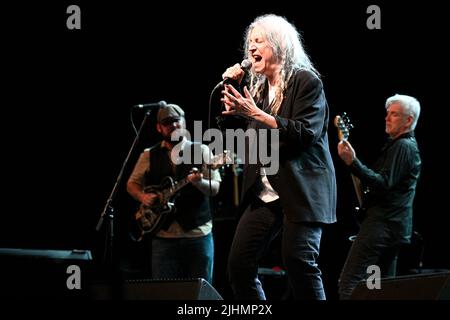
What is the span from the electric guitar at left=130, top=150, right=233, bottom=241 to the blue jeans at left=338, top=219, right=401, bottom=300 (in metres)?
1.22

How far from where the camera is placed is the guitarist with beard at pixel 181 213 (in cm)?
487

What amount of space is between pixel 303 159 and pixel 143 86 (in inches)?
151

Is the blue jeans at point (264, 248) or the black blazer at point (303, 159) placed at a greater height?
the black blazer at point (303, 159)

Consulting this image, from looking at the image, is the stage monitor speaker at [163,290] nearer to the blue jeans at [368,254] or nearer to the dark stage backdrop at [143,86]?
the blue jeans at [368,254]

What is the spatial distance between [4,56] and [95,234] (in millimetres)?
2049

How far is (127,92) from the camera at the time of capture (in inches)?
261

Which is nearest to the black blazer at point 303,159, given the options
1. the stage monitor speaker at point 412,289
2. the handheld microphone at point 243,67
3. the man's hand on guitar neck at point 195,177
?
the handheld microphone at point 243,67

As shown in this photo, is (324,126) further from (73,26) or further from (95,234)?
(95,234)

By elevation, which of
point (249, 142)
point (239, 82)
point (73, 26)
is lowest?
point (249, 142)

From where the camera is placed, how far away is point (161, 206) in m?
5.17

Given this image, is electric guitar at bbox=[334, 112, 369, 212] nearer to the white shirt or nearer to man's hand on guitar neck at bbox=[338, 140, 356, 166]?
man's hand on guitar neck at bbox=[338, 140, 356, 166]

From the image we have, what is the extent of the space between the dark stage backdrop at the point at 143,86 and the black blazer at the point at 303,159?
301cm

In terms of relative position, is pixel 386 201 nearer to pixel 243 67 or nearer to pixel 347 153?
pixel 347 153
